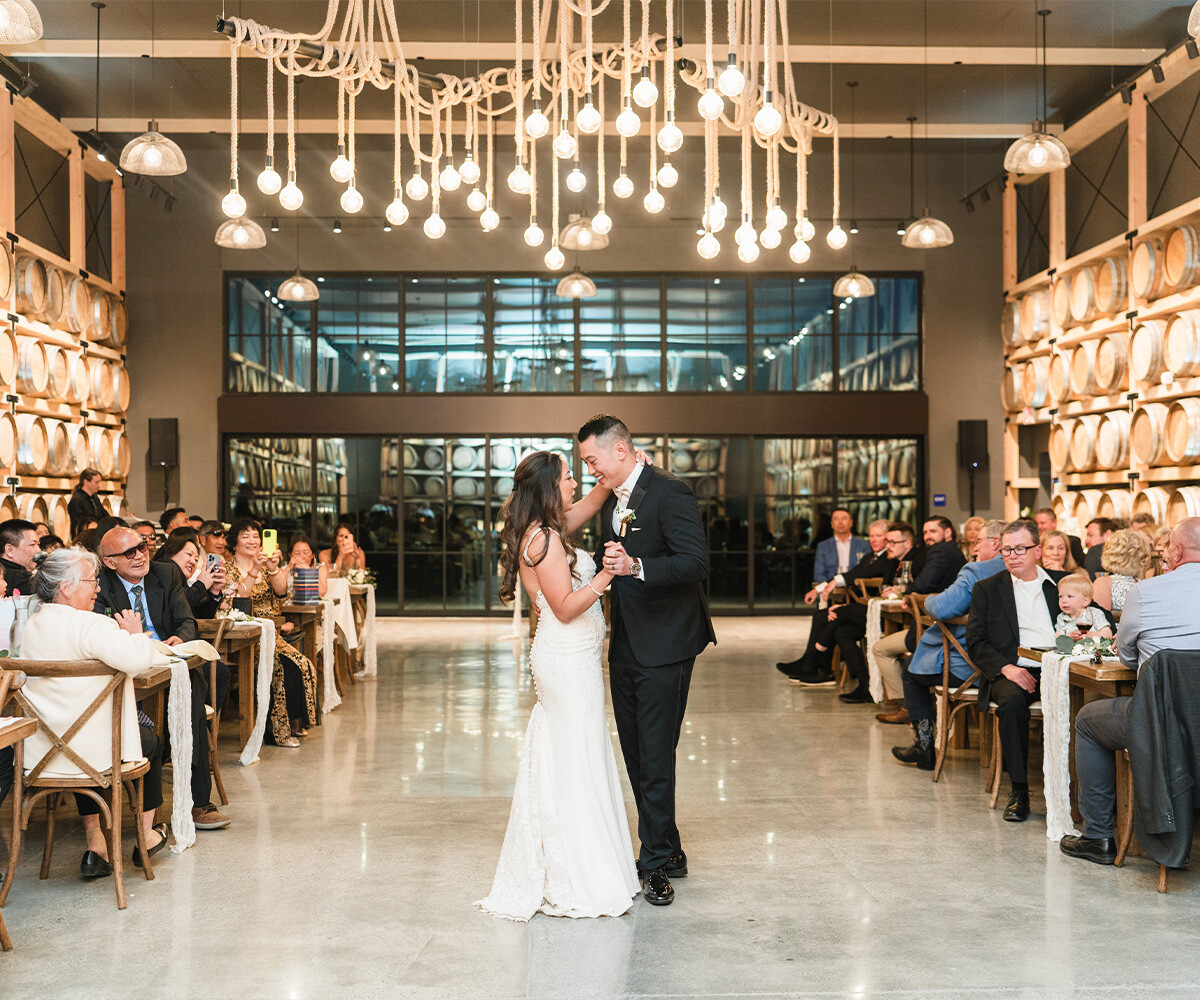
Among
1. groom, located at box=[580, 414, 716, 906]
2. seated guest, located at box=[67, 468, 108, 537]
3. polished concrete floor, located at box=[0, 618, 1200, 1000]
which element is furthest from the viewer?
seated guest, located at box=[67, 468, 108, 537]

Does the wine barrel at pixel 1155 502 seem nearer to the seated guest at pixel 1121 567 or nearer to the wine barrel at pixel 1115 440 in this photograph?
the wine barrel at pixel 1115 440

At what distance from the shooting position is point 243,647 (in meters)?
6.36

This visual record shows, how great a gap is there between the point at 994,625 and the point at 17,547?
5.06m

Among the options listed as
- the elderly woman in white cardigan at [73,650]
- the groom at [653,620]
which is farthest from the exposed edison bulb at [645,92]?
the elderly woman in white cardigan at [73,650]

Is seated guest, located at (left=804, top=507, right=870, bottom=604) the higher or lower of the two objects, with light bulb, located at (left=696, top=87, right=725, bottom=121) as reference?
lower

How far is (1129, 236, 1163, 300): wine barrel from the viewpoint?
10617 millimetres

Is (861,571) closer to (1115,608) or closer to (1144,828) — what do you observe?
(1115,608)


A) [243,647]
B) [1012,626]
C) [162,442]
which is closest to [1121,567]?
[1012,626]

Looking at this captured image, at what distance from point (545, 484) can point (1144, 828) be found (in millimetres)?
2408

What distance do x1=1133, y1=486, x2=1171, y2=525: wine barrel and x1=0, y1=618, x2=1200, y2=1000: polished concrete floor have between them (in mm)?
4866

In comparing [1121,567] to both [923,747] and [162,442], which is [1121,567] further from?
[162,442]

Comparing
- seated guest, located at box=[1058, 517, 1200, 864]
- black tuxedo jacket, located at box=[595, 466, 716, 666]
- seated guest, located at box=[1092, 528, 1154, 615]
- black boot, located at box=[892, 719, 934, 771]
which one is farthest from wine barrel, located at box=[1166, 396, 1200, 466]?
black tuxedo jacket, located at box=[595, 466, 716, 666]

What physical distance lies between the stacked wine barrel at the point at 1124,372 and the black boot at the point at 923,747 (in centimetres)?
451

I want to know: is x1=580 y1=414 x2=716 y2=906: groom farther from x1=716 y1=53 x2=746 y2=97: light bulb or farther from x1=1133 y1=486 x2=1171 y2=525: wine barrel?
x1=1133 y1=486 x2=1171 y2=525: wine barrel
